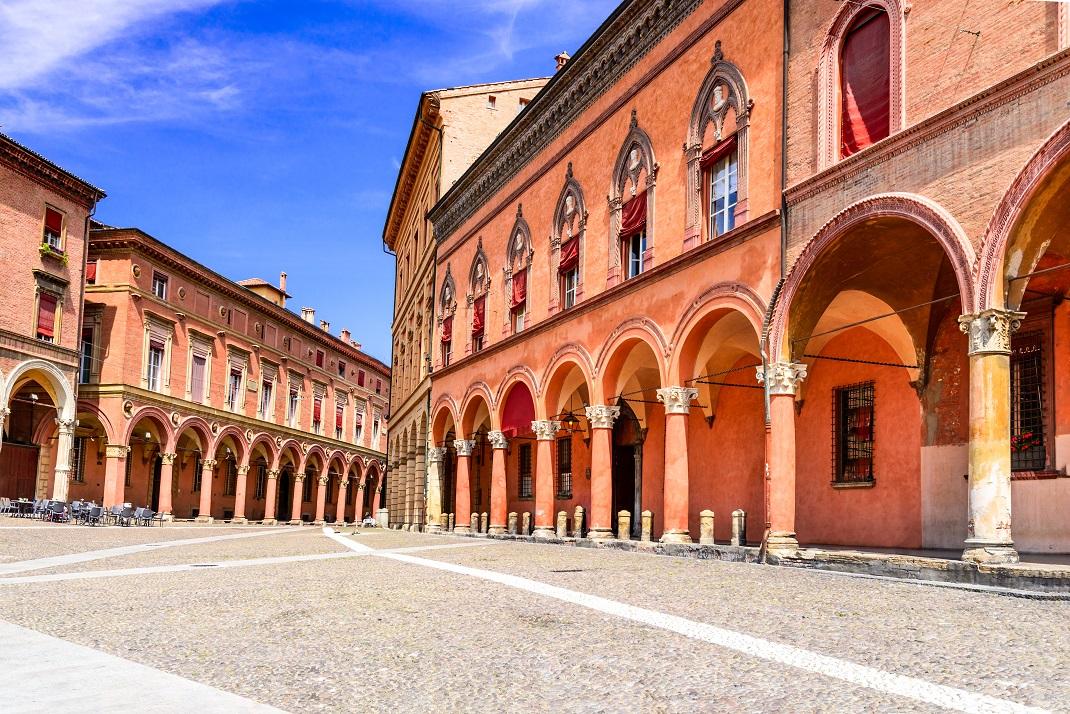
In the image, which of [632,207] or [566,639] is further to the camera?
[632,207]

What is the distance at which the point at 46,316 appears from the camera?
34281mm

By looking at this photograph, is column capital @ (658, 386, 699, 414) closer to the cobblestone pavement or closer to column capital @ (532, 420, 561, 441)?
column capital @ (532, 420, 561, 441)

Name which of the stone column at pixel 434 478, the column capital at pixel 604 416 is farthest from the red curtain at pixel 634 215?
the stone column at pixel 434 478

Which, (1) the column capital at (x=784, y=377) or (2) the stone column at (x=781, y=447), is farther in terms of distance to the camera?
(1) the column capital at (x=784, y=377)

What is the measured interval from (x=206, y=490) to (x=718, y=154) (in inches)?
1302

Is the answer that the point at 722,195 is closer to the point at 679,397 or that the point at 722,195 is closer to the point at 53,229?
the point at 679,397

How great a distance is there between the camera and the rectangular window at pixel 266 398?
5122 cm

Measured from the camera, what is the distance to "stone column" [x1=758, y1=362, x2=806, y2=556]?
1480cm

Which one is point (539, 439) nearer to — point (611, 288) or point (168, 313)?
point (611, 288)

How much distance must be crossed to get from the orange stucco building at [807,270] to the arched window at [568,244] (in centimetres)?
7

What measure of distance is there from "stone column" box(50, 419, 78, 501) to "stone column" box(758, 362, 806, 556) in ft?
91.1

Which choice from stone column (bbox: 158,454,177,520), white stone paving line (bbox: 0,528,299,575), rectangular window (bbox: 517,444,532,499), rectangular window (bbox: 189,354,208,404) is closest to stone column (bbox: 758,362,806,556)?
white stone paving line (bbox: 0,528,299,575)

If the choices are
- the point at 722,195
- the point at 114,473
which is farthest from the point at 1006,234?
the point at 114,473

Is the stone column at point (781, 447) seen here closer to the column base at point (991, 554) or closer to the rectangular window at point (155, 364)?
the column base at point (991, 554)
